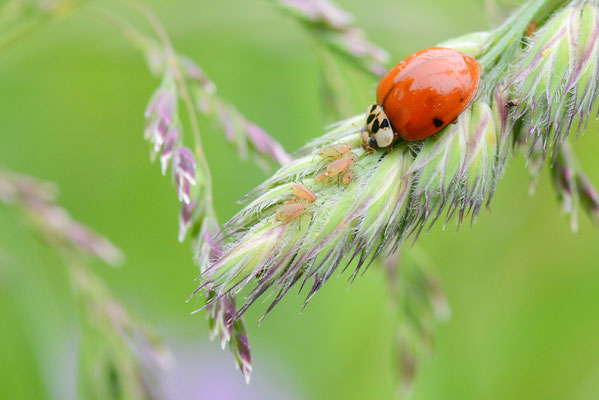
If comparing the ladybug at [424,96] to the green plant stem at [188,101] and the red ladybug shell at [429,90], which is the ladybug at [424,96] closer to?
the red ladybug shell at [429,90]

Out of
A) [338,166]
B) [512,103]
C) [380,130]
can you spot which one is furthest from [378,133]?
[512,103]

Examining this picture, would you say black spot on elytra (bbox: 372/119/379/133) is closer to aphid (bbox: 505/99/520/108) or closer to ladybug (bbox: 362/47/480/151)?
ladybug (bbox: 362/47/480/151)

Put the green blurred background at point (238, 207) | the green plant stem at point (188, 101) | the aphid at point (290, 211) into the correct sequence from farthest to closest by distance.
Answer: the green blurred background at point (238, 207) < the green plant stem at point (188, 101) < the aphid at point (290, 211)

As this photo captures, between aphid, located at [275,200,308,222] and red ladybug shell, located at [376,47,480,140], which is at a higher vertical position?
red ladybug shell, located at [376,47,480,140]

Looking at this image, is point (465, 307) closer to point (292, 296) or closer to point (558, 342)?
point (558, 342)

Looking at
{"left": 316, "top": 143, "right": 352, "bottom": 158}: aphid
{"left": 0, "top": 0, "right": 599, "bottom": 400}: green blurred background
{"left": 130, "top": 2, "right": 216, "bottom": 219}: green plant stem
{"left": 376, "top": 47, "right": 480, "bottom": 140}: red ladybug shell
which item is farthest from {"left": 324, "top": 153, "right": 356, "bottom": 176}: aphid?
{"left": 0, "top": 0, "right": 599, "bottom": 400}: green blurred background

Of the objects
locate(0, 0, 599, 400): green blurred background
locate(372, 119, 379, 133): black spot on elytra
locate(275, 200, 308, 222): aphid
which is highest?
→ locate(372, 119, 379, 133): black spot on elytra

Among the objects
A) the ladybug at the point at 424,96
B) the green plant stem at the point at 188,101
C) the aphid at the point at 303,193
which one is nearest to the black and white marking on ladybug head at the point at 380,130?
the ladybug at the point at 424,96
